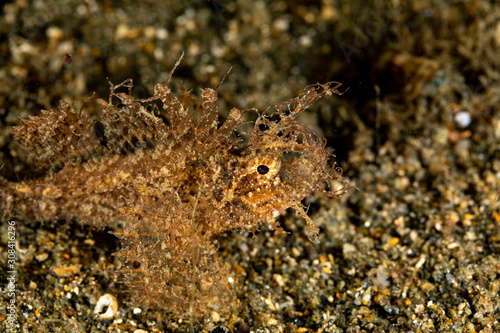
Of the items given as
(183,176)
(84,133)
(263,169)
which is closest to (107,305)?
(183,176)

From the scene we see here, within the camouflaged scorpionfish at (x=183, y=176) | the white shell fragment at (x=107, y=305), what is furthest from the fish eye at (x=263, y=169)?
the white shell fragment at (x=107, y=305)

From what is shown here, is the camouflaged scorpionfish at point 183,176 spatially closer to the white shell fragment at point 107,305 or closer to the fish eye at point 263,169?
the fish eye at point 263,169

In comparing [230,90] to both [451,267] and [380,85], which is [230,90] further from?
[451,267]

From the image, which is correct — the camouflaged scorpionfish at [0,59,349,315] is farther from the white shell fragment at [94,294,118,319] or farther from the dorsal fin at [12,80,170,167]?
the white shell fragment at [94,294,118,319]

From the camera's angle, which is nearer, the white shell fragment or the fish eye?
the fish eye

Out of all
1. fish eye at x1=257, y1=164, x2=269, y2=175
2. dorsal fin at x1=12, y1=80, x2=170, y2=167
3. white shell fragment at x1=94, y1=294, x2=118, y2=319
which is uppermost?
fish eye at x1=257, y1=164, x2=269, y2=175

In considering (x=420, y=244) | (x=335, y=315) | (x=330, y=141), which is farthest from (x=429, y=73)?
(x=335, y=315)

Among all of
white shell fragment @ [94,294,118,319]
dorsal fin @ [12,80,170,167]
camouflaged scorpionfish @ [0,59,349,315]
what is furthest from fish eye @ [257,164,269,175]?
white shell fragment @ [94,294,118,319]
